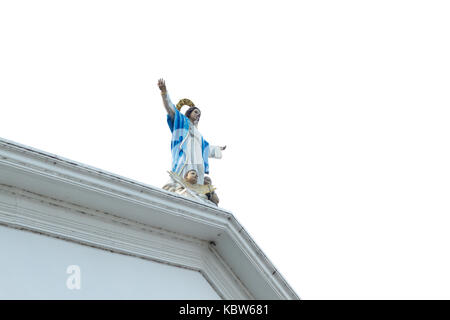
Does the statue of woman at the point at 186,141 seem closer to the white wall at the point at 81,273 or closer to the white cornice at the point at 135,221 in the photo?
the white cornice at the point at 135,221

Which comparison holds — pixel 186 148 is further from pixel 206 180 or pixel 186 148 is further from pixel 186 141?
pixel 206 180

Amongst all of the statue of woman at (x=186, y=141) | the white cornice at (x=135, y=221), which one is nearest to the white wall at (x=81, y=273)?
the white cornice at (x=135, y=221)

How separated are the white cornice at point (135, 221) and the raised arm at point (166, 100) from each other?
1979 mm

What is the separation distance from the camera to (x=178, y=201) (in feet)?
23.4

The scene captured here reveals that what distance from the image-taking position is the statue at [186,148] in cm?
820

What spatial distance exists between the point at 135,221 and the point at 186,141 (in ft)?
6.47

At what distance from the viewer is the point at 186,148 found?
8648 millimetres

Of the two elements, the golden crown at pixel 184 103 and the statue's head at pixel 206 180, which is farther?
the golden crown at pixel 184 103

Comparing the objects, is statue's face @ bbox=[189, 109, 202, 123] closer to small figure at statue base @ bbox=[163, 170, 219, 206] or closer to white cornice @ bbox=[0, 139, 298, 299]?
small figure at statue base @ bbox=[163, 170, 219, 206]

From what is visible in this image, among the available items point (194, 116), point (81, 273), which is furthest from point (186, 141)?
point (81, 273)

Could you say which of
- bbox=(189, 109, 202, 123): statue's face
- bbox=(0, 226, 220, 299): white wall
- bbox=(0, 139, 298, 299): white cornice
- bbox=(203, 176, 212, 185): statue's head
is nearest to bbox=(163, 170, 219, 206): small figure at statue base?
bbox=(203, 176, 212, 185): statue's head

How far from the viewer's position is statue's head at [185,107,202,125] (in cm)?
916
